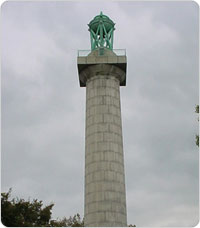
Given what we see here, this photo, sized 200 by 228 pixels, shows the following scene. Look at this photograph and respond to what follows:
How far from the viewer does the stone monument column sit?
93.8 feet

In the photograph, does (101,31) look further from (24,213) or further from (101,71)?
(24,213)

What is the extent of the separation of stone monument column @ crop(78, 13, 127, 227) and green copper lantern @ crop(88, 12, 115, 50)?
3.47ft

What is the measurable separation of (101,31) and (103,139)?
497 inches

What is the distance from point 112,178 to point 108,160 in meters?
1.58

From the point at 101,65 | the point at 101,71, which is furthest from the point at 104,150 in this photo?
the point at 101,65

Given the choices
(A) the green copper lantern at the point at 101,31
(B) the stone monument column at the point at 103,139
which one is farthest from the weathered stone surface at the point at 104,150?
(A) the green copper lantern at the point at 101,31

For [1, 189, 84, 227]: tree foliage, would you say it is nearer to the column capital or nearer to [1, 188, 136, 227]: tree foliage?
[1, 188, 136, 227]: tree foliage

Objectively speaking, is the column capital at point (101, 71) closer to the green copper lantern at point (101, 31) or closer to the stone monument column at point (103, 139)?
the stone monument column at point (103, 139)

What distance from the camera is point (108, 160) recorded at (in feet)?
98.2

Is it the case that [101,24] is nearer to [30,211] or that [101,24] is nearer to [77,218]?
[30,211]

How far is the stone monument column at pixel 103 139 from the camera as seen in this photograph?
28.6m

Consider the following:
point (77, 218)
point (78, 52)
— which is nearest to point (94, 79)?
point (78, 52)

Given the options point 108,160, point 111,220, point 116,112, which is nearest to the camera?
point 111,220

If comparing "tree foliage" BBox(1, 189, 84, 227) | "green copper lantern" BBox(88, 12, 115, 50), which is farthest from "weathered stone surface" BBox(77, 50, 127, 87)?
"tree foliage" BBox(1, 189, 84, 227)
